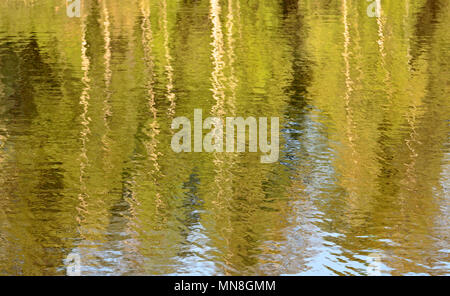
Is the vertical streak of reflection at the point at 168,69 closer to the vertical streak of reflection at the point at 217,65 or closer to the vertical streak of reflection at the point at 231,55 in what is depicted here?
the vertical streak of reflection at the point at 217,65

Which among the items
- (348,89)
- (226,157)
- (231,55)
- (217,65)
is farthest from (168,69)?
(226,157)

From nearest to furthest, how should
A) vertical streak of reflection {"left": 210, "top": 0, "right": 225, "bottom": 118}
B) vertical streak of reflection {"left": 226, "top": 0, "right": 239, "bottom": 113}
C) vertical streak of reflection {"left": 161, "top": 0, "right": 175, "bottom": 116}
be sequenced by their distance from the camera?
vertical streak of reflection {"left": 210, "top": 0, "right": 225, "bottom": 118}
vertical streak of reflection {"left": 161, "top": 0, "right": 175, "bottom": 116}
vertical streak of reflection {"left": 226, "top": 0, "right": 239, "bottom": 113}

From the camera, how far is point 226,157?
2066 centimetres

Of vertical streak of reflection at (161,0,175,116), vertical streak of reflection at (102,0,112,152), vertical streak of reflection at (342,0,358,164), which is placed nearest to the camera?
vertical streak of reflection at (342,0,358,164)

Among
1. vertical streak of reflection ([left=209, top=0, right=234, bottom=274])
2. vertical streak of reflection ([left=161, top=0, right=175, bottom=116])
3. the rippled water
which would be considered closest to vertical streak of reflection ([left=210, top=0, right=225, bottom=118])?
vertical streak of reflection ([left=209, top=0, right=234, bottom=274])

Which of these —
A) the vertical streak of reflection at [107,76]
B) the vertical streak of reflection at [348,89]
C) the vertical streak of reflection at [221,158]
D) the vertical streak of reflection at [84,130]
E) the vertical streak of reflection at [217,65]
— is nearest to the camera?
the vertical streak of reflection at [221,158]

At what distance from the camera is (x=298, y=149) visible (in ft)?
69.2

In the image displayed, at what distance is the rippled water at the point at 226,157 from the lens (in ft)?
47.6

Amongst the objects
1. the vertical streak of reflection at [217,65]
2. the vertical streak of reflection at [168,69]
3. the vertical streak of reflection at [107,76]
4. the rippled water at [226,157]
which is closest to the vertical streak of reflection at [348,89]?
the rippled water at [226,157]

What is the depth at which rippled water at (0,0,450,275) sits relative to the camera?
47.6 feet

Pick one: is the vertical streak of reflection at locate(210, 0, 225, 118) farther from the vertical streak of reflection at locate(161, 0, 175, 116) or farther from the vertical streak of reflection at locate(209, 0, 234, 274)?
the vertical streak of reflection at locate(161, 0, 175, 116)

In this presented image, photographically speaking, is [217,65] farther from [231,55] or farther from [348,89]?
[348,89]

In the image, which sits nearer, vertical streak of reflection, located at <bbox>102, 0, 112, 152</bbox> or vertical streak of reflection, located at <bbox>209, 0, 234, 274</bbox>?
vertical streak of reflection, located at <bbox>209, 0, 234, 274</bbox>
